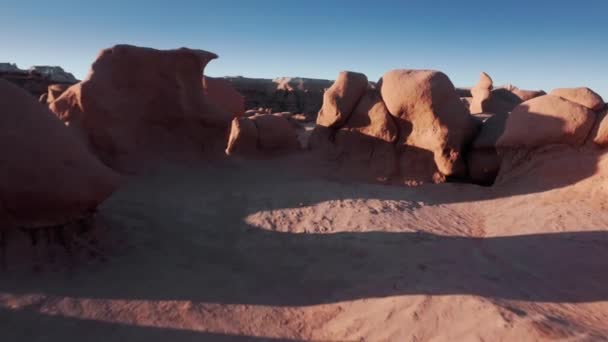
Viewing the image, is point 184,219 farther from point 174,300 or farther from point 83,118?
point 83,118

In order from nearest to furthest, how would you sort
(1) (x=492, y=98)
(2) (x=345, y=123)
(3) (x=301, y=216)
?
(3) (x=301, y=216)
(2) (x=345, y=123)
(1) (x=492, y=98)

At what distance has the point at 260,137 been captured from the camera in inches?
413

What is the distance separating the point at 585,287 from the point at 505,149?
439 centimetres

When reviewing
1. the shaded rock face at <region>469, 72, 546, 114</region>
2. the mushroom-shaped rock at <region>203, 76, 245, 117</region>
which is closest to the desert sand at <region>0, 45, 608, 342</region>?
the mushroom-shaped rock at <region>203, 76, 245, 117</region>

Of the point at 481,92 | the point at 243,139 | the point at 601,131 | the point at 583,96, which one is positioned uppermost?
the point at 481,92

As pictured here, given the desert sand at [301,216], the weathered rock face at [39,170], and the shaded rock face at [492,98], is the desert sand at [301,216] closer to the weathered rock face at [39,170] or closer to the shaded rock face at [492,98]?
the weathered rock face at [39,170]

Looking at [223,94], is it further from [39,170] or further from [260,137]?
[39,170]

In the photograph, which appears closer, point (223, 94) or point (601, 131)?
point (601, 131)

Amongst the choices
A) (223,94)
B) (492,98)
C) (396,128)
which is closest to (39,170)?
(396,128)

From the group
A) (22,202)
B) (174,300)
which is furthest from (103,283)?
(22,202)

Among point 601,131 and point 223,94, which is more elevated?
point 223,94

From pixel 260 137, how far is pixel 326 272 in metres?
6.80

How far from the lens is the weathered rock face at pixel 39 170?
11.7 ft

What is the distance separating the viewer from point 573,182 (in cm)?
669
